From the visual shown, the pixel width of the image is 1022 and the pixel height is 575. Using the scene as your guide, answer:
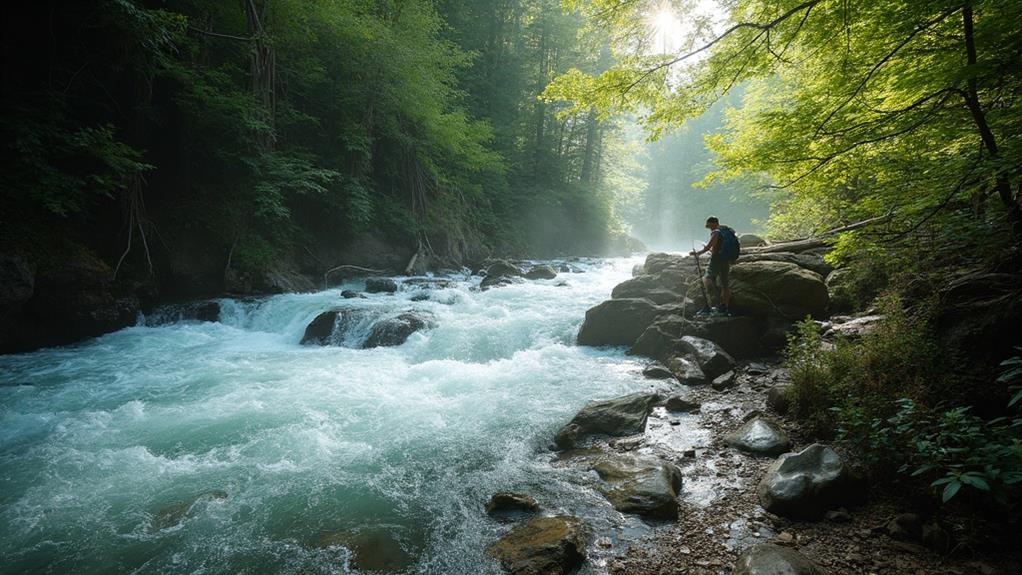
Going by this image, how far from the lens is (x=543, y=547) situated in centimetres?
333

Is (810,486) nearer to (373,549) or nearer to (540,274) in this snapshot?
(373,549)

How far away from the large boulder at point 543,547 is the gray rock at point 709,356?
436 cm

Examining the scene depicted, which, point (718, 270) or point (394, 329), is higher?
point (718, 270)

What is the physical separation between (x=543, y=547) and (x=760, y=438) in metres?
2.94

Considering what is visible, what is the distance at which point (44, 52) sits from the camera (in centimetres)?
898

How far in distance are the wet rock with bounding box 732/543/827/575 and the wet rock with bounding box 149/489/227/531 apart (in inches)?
198

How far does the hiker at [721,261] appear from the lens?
8.05 meters

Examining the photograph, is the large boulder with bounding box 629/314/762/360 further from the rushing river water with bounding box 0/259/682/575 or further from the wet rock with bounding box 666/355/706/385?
the rushing river water with bounding box 0/259/682/575

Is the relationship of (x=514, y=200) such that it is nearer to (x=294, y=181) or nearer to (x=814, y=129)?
(x=294, y=181)

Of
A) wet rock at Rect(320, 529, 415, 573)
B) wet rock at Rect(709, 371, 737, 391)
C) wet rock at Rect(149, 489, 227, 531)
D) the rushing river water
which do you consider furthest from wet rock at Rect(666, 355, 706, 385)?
wet rock at Rect(149, 489, 227, 531)

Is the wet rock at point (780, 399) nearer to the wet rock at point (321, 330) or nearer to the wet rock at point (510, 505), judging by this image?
the wet rock at point (510, 505)

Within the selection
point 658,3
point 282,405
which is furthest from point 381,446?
point 658,3

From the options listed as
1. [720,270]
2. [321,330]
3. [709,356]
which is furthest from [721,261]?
[321,330]

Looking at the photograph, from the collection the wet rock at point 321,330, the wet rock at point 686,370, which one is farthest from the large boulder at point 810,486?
the wet rock at point 321,330
